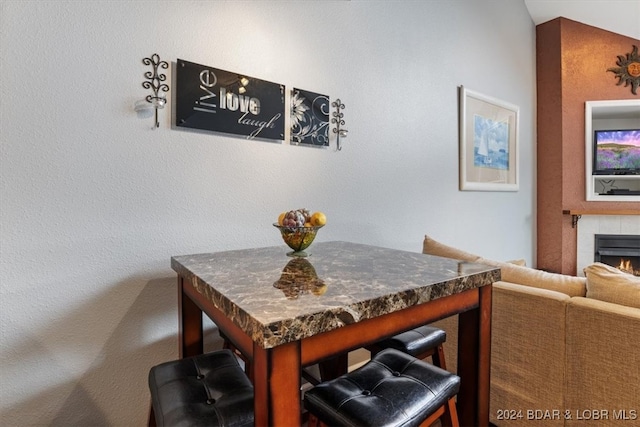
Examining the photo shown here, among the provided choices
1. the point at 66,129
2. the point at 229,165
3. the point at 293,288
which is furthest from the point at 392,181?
the point at 66,129

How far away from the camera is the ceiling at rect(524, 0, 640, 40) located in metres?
3.52

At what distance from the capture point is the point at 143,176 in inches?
59.7

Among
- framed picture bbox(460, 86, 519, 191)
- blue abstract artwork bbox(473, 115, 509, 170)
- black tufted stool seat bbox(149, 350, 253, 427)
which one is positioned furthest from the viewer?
blue abstract artwork bbox(473, 115, 509, 170)

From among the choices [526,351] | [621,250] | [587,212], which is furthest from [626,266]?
[526,351]

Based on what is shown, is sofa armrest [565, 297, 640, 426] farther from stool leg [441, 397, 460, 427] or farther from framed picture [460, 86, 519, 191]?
framed picture [460, 86, 519, 191]

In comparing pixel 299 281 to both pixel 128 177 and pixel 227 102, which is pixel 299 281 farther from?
pixel 227 102

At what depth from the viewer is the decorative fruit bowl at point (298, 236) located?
1415mm

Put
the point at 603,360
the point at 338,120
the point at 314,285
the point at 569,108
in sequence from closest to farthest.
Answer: the point at 314,285, the point at 603,360, the point at 338,120, the point at 569,108

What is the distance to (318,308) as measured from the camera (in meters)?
0.77

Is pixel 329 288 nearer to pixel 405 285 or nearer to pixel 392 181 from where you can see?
pixel 405 285

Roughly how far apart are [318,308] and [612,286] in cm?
128

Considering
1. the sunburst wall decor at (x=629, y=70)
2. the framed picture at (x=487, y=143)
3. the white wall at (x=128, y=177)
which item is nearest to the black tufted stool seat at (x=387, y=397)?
the white wall at (x=128, y=177)

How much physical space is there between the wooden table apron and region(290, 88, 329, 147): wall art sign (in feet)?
3.44

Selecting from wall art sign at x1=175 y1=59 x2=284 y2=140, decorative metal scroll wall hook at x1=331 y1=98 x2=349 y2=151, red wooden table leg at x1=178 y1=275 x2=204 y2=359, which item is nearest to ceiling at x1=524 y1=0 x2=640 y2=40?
decorative metal scroll wall hook at x1=331 y1=98 x2=349 y2=151
